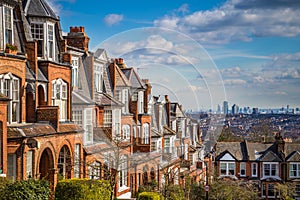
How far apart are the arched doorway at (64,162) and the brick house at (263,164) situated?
113 feet

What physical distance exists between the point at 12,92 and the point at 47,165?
3.39m

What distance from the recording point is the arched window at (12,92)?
60.5ft

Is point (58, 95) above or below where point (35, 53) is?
below

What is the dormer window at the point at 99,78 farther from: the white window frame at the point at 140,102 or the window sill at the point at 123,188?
A: the window sill at the point at 123,188

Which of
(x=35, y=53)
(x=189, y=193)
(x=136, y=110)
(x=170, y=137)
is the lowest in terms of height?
(x=189, y=193)

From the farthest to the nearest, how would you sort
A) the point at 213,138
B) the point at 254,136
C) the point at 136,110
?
the point at 254,136, the point at 136,110, the point at 213,138

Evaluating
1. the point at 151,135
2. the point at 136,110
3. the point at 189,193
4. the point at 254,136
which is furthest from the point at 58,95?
the point at 254,136

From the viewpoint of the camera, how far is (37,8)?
2236cm

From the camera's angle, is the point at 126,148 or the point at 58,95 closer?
the point at 58,95

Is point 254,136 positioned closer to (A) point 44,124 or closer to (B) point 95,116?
(B) point 95,116

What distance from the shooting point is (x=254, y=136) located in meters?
84.1

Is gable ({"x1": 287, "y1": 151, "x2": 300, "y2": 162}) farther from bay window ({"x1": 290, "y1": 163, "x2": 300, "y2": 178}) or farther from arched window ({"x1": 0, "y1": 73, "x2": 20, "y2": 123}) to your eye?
arched window ({"x1": 0, "y1": 73, "x2": 20, "y2": 123})

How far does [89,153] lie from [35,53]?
19.9ft

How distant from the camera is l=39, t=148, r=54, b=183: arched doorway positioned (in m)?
19.9
